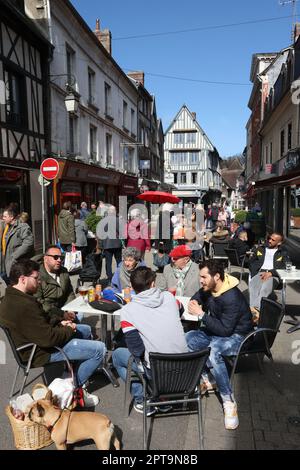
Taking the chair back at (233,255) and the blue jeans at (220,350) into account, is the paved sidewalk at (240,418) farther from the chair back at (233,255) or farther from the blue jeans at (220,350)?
the chair back at (233,255)

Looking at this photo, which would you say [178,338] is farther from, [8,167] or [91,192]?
[91,192]

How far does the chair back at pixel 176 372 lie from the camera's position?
8.65 ft

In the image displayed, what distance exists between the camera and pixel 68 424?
2.69 metres

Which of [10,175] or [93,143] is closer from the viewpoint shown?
[10,175]

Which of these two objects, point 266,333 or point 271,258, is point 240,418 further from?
point 271,258

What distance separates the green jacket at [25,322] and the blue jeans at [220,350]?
4.63 feet

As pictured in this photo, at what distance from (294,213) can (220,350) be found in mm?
11282

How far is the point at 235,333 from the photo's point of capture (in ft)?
11.7

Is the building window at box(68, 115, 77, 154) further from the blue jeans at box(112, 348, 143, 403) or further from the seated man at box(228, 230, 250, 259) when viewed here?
the blue jeans at box(112, 348, 143, 403)

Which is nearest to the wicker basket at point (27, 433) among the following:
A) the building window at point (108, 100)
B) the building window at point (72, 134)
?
the building window at point (72, 134)

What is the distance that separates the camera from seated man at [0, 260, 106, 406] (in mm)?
3201

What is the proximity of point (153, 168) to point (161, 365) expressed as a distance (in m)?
29.6

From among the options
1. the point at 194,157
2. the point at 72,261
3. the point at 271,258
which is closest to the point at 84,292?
the point at 271,258
